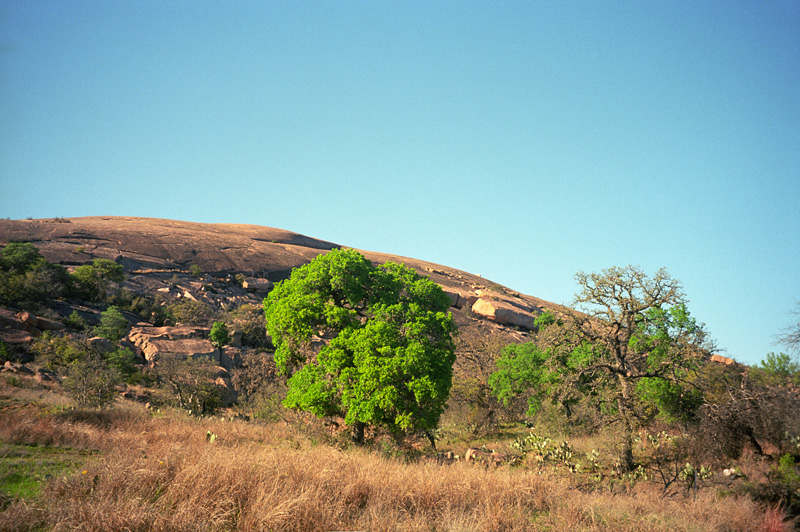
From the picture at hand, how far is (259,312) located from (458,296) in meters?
32.0

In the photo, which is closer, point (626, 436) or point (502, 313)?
point (626, 436)

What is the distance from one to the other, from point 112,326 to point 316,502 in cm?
3783

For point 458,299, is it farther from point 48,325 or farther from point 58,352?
point 58,352

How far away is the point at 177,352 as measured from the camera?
Result: 35188 mm

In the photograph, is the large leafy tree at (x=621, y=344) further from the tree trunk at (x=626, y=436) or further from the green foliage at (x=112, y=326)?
the green foliage at (x=112, y=326)

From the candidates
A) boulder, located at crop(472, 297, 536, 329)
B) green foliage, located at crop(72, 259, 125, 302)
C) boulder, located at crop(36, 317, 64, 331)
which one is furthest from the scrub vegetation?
boulder, located at crop(472, 297, 536, 329)

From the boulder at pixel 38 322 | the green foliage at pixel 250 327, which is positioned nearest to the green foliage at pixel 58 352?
the boulder at pixel 38 322

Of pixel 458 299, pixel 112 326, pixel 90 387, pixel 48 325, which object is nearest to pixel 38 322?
pixel 48 325

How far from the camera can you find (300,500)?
248 inches

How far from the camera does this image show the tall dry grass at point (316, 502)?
18.6ft

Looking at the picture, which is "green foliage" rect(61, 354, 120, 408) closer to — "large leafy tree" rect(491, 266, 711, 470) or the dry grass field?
the dry grass field

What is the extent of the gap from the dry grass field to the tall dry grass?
19 mm

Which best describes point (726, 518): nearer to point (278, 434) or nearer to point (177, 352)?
point (278, 434)

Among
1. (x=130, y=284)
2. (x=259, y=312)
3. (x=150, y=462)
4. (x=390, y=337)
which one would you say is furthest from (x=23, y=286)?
(x=150, y=462)
